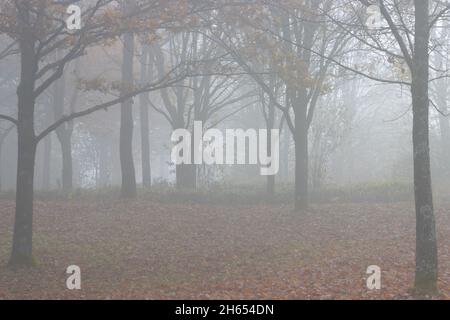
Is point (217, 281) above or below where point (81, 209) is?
below

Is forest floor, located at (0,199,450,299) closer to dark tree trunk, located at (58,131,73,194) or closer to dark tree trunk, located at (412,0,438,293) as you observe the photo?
dark tree trunk, located at (412,0,438,293)

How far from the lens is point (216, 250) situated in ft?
44.6

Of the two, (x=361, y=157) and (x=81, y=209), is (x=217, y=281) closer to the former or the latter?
(x=81, y=209)

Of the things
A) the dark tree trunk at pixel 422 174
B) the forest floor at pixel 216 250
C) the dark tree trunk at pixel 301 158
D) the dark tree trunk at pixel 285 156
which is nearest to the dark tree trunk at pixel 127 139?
the forest floor at pixel 216 250

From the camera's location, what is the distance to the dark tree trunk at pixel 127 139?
63.9 feet

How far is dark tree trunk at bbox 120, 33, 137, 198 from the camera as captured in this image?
767 inches

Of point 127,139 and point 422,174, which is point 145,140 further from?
point 422,174

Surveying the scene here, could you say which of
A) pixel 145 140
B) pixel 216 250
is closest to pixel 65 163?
pixel 145 140

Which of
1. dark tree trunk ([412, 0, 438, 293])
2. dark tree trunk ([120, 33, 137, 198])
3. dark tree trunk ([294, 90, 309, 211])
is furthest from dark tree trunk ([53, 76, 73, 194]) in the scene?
dark tree trunk ([412, 0, 438, 293])

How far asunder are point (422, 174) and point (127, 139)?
521 inches

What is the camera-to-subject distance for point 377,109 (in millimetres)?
42406
